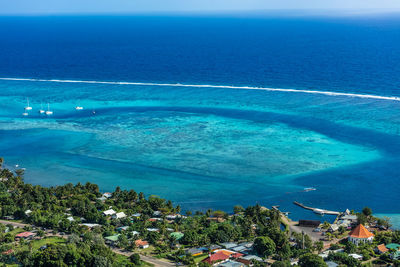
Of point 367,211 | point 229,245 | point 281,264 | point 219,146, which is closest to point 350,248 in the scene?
point 281,264

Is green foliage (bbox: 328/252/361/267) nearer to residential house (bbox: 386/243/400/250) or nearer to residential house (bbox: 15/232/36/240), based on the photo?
residential house (bbox: 386/243/400/250)

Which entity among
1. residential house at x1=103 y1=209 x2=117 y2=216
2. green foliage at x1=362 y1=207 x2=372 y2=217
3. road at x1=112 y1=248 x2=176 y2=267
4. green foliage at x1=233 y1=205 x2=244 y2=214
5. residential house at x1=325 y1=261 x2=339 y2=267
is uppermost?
green foliage at x1=362 y1=207 x2=372 y2=217

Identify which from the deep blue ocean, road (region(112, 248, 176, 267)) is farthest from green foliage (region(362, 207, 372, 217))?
road (region(112, 248, 176, 267))

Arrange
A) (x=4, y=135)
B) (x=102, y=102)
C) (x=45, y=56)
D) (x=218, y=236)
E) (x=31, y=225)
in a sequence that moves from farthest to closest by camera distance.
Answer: (x=45, y=56) → (x=102, y=102) → (x=4, y=135) → (x=31, y=225) → (x=218, y=236)

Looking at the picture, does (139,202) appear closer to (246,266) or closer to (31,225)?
(31,225)

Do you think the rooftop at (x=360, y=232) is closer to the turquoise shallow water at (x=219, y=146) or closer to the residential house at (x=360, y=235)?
the residential house at (x=360, y=235)

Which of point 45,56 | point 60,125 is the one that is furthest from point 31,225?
point 45,56
